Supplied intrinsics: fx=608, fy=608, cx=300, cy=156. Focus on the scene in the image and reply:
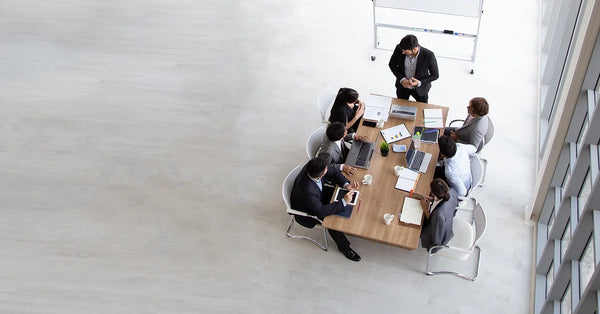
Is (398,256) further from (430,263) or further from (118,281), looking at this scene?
(118,281)

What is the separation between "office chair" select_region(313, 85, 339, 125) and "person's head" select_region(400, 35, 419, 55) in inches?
42.1

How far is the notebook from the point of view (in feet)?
22.7

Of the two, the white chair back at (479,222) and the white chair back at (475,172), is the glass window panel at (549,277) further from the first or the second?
the white chair back at (475,172)

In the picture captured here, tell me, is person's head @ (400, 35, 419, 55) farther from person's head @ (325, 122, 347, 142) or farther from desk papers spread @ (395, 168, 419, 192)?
desk papers spread @ (395, 168, 419, 192)

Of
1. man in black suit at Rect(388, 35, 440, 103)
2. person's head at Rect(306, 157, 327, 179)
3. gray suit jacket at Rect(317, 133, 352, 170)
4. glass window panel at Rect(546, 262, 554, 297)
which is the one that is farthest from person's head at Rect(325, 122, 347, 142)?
glass window panel at Rect(546, 262, 554, 297)

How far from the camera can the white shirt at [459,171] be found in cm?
632

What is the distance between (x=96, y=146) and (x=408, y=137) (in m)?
4.22

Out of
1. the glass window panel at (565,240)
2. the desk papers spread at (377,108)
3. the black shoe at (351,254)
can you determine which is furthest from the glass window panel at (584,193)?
the desk papers spread at (377,108)

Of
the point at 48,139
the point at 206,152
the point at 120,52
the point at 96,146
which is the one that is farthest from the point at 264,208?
the point at 120,52

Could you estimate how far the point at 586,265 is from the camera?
16.0 ft

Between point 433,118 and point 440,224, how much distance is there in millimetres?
1664

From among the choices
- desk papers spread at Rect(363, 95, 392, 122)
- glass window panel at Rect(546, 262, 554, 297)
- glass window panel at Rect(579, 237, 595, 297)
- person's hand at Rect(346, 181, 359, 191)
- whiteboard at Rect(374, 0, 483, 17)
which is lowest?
glass window panel at Rect(546, 262, 554, 297)

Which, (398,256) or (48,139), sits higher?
(48,139)

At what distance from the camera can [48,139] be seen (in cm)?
843
